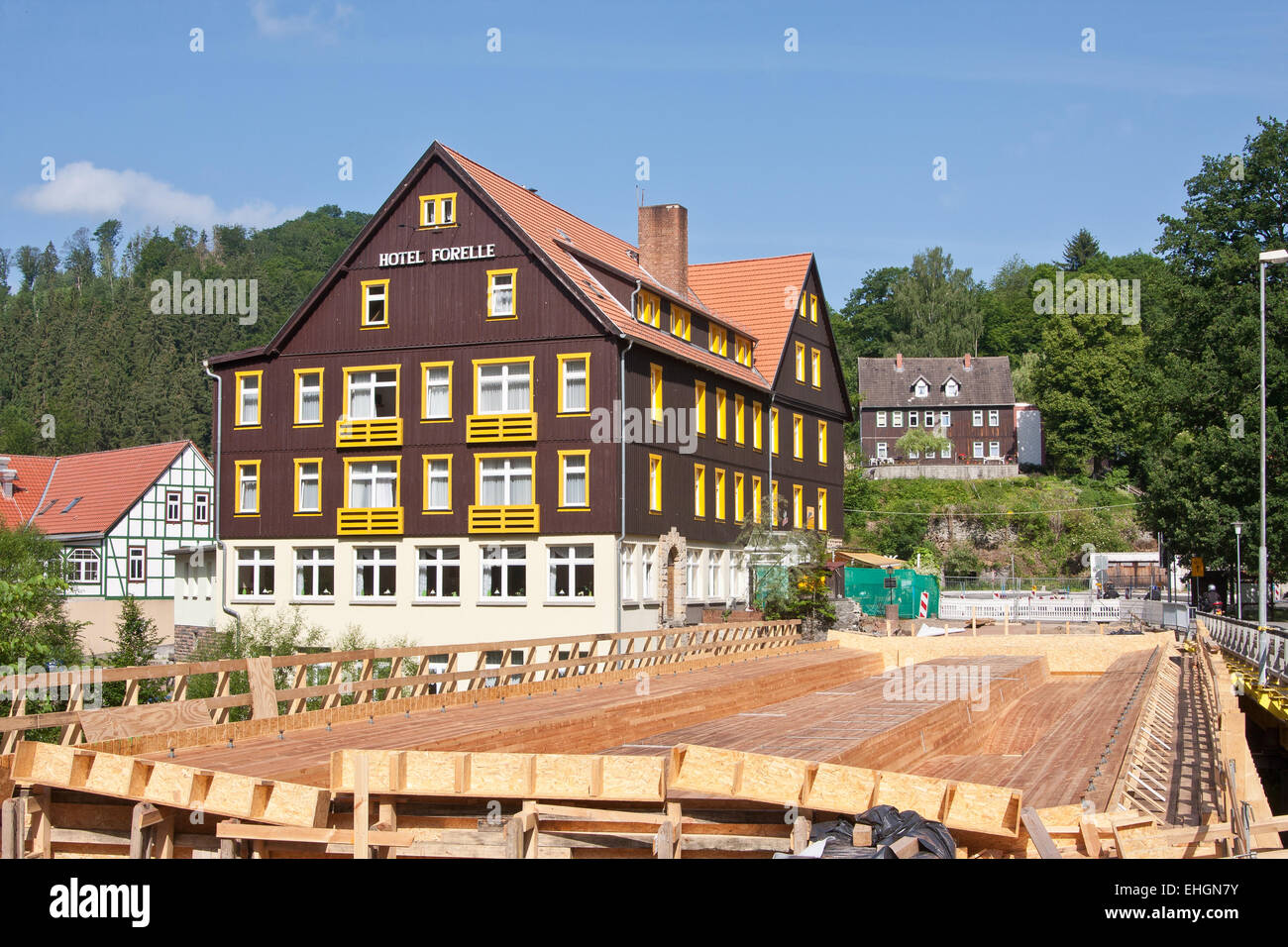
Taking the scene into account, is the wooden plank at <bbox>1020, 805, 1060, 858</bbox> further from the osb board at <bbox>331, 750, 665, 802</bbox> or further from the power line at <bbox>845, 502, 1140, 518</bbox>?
the power line at <bbox>845, 502, 1140, 518</bbox>

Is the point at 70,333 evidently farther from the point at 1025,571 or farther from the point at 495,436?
the point at 495,436

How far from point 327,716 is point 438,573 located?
23562mm

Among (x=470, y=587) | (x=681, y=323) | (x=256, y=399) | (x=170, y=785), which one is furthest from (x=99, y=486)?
(x=170, y=785)

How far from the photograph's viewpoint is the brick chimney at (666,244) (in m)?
46.2

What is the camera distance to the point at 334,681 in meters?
16.3

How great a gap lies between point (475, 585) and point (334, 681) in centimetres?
2147

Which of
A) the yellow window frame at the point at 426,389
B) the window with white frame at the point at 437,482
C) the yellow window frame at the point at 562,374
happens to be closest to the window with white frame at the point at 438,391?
the yellow window frame at the point at 426,389

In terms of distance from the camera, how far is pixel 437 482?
1522 inches

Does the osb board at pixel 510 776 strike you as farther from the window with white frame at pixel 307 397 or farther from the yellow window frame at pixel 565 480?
the window with white frame at pixel 307 397

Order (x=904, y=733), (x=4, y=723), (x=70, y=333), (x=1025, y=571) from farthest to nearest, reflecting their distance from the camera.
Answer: (x=70, y=333) → (x=1025, y=571) → (x=904, y=733) → (x=4, y=723)

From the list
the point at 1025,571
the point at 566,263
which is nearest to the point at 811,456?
the point at 566,263

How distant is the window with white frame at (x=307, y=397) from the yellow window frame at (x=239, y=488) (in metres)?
2.21

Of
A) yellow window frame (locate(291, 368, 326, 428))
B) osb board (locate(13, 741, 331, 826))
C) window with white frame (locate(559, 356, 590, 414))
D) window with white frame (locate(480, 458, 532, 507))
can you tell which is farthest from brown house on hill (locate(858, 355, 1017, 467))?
osb board (locate(13, 741, 331, 826))

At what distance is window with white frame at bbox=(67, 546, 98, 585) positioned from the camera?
60.5 meters
